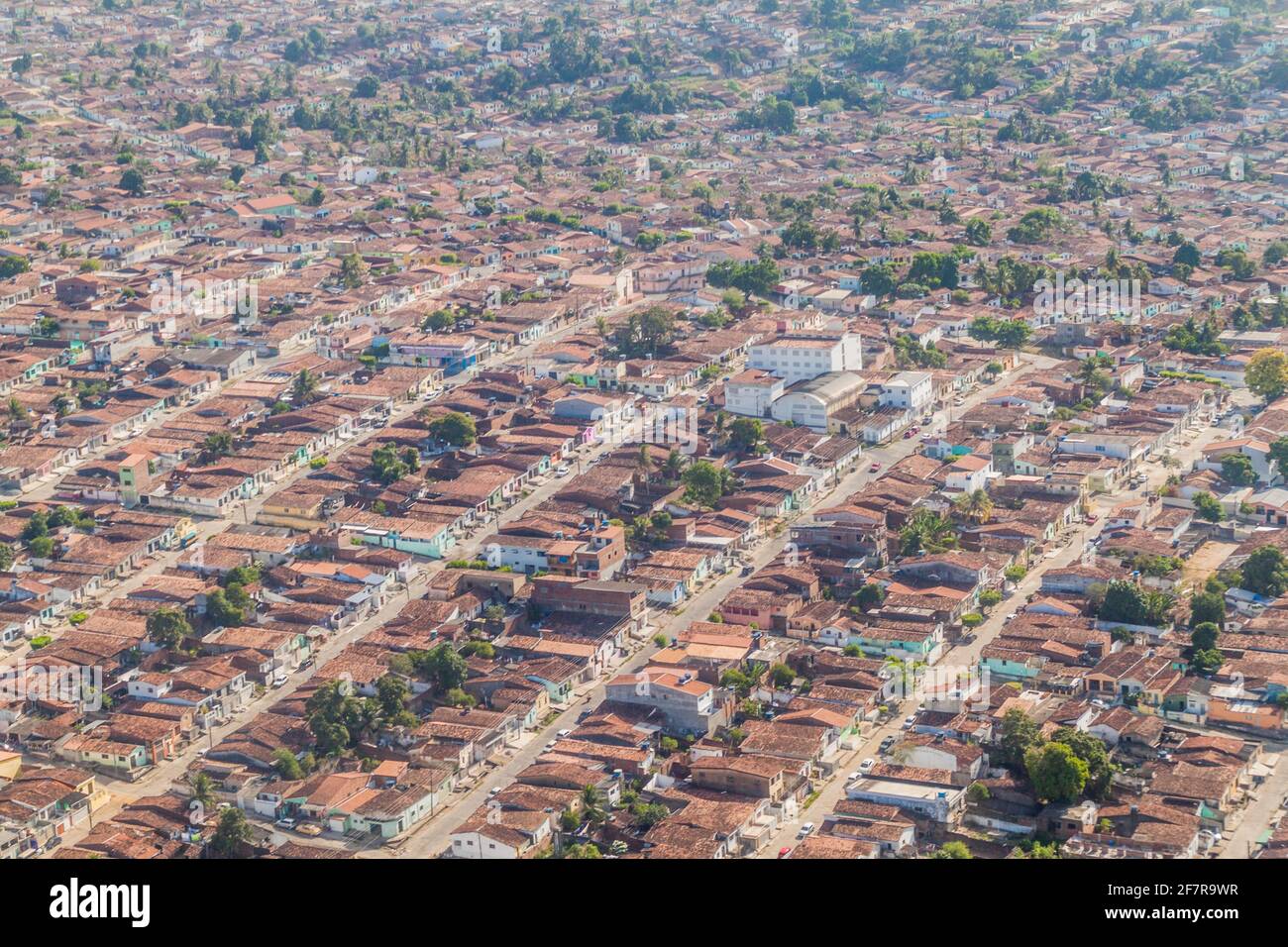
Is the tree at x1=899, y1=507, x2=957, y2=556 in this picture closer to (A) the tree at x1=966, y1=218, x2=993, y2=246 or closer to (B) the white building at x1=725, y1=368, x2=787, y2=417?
(B) the white building at x1=725, y1=368, x2=787, y2=417

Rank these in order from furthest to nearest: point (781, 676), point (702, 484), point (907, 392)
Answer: point (907, 392)
point (702, 484)
point (781, 676)

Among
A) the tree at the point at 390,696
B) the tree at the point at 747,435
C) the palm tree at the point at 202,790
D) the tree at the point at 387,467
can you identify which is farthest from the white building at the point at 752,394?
the palm tree at the point at 202,790

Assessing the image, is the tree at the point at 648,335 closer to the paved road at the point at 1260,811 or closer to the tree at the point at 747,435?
the tree at the point at 747,435

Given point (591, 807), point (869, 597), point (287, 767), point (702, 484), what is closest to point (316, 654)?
point (287, 767)

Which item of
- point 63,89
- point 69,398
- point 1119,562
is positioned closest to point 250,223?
point 69,398

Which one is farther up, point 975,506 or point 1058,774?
point 975,506

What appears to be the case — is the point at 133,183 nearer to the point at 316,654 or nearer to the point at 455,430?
the point at 455,430
